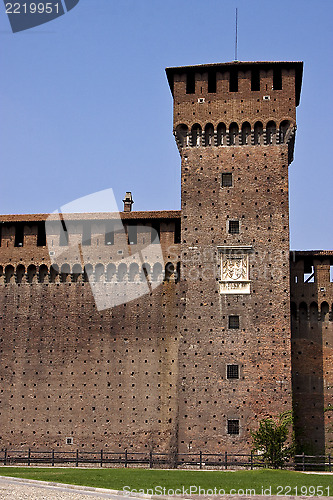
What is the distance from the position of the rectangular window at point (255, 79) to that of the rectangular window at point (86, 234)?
8826mm

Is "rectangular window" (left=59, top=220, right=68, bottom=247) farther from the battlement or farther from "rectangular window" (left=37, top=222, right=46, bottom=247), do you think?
the battlement

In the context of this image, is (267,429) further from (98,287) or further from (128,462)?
(98,287)

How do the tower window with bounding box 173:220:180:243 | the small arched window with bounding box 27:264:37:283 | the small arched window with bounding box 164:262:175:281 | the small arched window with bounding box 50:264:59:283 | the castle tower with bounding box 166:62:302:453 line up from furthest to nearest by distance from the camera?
the small arched window with bounding box 27:264:37:283
the small arched window with bounding box 50:264:59:283
the tower window with bounding box 173:220:180:243
the small arched window with bounding box 164:262:175:281
the castle tower with bounding box 166:62:302:453

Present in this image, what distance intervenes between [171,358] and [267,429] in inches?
202

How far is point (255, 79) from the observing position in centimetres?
3141

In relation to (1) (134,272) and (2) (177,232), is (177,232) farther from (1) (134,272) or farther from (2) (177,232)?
(1) (134,272)

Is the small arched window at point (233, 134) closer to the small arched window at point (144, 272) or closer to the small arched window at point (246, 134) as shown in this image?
the small arched window at point (246, 134)

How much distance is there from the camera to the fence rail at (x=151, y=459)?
1074 inches

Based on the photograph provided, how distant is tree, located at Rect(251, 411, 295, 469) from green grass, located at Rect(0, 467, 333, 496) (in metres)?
2.19

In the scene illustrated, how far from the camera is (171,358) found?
30406 mm

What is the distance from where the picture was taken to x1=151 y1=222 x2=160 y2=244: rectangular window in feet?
103

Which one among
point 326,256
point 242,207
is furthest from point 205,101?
point 326,256

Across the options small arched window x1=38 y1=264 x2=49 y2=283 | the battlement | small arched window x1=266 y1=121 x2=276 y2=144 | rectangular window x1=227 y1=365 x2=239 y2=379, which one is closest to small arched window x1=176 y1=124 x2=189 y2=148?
the battlement

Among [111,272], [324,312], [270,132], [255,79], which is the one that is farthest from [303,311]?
[255,79]
